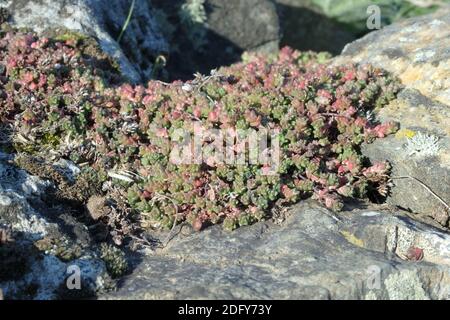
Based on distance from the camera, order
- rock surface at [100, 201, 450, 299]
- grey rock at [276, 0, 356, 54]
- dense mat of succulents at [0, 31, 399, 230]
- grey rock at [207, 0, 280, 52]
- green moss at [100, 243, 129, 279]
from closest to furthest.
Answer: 1. rock surface at [100, 201, 450, 299]
2. green moss at [100, 243, 129, 279]
3. dense mat of succulents at [0, 31, 399, 230]
4. grey rock at [207, 0, 280, 52]
5. grey rock at [276, 0, 356, 54]

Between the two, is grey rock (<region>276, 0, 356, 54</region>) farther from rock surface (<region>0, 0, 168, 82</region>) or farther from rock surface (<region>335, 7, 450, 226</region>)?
rock surface (<region>0, 0, 168, 82</region>)

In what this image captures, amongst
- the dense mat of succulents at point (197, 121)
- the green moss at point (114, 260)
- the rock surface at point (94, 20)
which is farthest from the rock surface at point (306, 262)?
the rock surface at point (94, 20)

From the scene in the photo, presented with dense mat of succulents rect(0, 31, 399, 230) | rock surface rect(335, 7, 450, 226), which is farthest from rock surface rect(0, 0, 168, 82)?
rock surface rect(335, 7, 450, 226)

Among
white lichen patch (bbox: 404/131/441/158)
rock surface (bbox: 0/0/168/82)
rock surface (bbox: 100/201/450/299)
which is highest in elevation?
rock surface (bbox: 0/0/168/82)

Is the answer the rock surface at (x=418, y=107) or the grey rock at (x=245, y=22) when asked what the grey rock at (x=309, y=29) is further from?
the rock surface at (x=418, y=107)

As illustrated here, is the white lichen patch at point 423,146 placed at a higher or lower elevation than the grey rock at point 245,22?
lower

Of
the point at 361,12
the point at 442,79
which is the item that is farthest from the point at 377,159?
the point at 361,12

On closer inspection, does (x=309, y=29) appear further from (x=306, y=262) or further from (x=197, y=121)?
(x=306, y=262)
